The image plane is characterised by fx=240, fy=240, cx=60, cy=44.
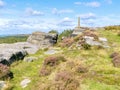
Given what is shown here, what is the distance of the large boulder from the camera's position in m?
44.7

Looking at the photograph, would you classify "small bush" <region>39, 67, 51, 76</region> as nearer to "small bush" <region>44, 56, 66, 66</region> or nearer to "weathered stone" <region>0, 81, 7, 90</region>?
"small bush" <region>44, 56, 66, 66</region>

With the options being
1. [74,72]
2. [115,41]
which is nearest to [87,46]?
[115,41]

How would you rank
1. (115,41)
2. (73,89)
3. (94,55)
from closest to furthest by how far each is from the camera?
(73,89), (94,55), (115,41)

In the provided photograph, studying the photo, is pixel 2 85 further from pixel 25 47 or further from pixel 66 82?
pixel 25 47

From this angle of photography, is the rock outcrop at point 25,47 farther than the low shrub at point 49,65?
Yes

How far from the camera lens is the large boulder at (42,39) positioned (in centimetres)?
4469

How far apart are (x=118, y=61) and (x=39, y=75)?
27.2ft

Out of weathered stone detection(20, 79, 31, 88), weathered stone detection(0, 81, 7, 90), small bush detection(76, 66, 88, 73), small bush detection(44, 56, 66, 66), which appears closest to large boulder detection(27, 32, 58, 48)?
small bush detection(44, 56, 66, 66)

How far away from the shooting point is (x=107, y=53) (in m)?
30.6

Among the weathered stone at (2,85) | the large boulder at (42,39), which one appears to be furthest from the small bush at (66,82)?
the large boulder at (42,39)

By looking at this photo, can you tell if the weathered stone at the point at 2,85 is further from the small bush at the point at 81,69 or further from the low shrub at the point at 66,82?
the small bush at the point at 81,69

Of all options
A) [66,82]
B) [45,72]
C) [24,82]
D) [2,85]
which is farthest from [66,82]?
[2,85]

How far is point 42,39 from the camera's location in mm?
45031

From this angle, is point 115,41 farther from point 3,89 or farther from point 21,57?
point 3,89
